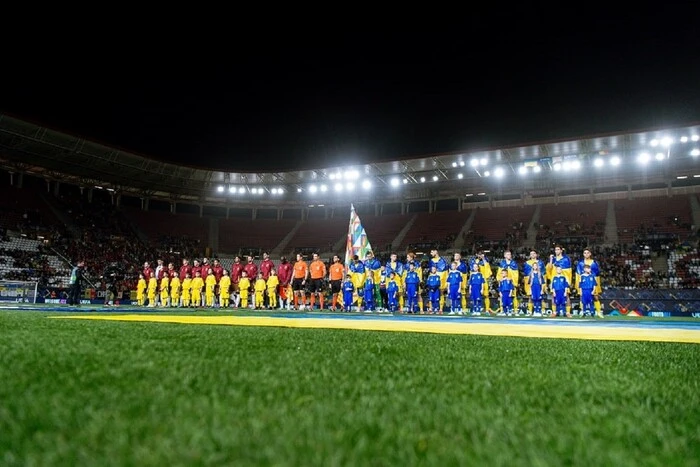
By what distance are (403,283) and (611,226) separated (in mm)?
22624

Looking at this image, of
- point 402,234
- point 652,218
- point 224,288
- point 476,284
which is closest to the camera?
point 476,284

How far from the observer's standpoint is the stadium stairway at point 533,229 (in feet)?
113

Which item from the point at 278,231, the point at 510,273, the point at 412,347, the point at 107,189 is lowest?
the point at 412,347

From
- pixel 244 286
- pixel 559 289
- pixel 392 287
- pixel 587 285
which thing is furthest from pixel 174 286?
pixel 587 285

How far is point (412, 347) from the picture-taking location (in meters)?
4.09

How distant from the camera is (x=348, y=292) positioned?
1689 cm

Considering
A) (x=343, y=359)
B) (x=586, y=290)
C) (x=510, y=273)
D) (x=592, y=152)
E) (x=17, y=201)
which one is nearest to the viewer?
(x=343, y=359)

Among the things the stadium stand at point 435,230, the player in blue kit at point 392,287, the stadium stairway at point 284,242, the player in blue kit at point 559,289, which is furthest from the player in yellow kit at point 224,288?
the stadium stairway at point 284,242

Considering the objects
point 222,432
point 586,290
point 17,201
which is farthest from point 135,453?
point 17,201

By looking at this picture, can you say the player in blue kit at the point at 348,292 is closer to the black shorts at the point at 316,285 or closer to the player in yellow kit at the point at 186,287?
the black shorts at the point at 316,285

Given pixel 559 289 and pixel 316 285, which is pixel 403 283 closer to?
pixel 316 285

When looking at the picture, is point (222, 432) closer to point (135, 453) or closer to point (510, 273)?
point (135, 453)

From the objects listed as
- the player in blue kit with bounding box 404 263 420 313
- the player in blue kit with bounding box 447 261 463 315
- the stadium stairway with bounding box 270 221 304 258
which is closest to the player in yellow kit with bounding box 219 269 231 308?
the player in blue kit with bounding box 404 263 420 313

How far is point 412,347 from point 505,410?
7.86 feet
